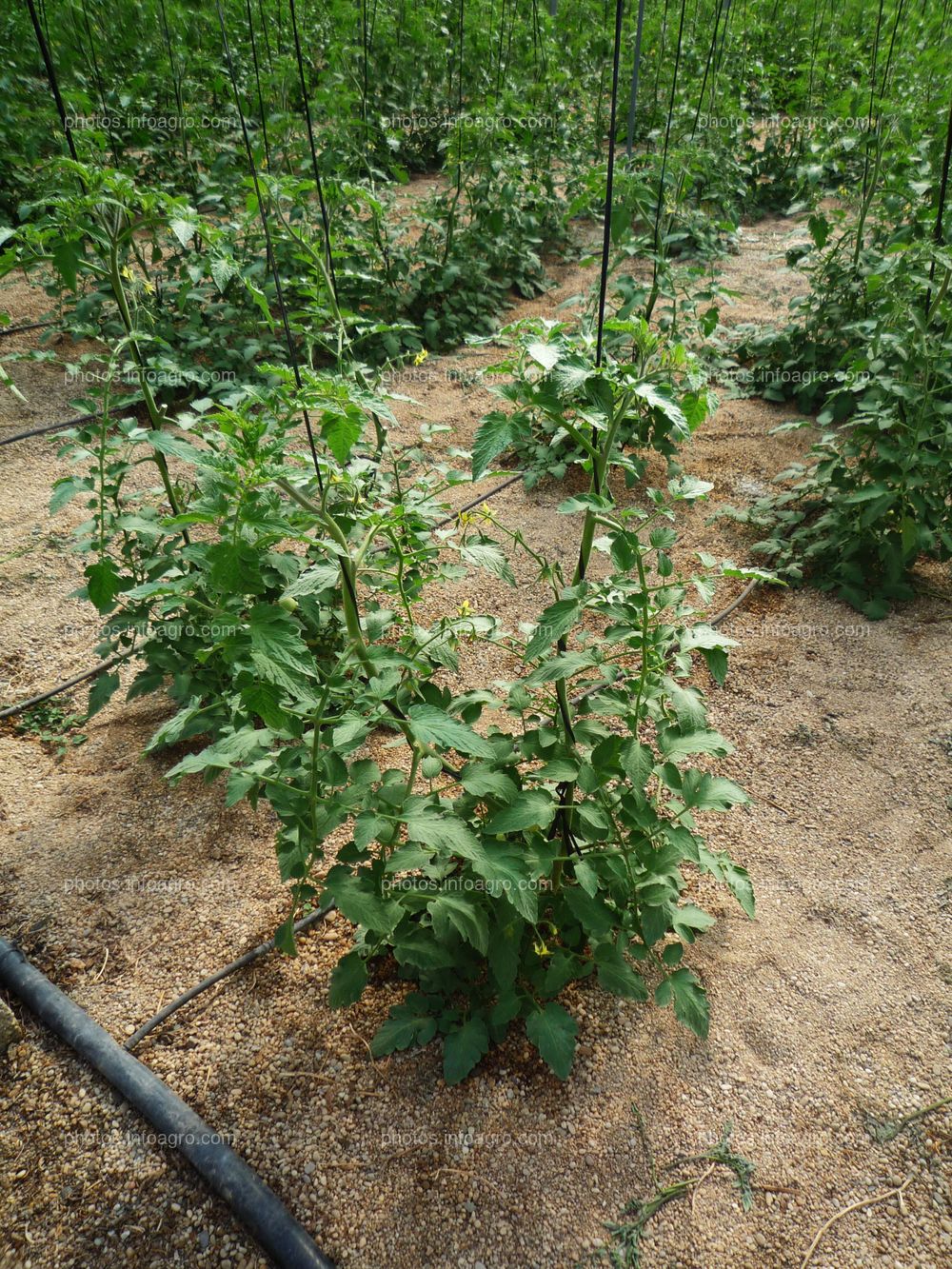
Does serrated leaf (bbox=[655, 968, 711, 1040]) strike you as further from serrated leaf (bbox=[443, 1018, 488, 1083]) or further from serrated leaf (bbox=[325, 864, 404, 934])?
serrated leaf (bbox=[325, 864, 404, 934])

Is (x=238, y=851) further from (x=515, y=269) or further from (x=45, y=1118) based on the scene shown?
(x=515, y=269)

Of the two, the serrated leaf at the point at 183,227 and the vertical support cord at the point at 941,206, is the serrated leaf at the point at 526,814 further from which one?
the vertical support cord at the point at 941,206

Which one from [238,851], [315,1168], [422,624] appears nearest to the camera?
[315,1168]

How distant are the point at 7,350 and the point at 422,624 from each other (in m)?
3.05

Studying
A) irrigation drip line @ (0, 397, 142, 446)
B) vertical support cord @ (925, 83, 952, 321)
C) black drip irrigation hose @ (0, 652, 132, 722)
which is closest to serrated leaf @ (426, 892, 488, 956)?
black drip irrigation hose @ (0, 652, 132, 722)

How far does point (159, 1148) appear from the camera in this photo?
1.66 m

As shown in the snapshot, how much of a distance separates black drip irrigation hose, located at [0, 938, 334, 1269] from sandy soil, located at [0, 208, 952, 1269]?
4 centimetres

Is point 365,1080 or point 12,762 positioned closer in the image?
point 365,1080

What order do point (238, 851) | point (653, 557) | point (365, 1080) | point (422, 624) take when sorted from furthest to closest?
1. point (653, 557)
2. point (422, 624)
3. point (238, 851)
4. point (365, 1080)

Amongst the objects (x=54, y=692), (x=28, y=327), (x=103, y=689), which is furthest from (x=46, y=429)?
(x=103, y=689)

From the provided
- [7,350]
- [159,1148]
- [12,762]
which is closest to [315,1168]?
[159,1148]

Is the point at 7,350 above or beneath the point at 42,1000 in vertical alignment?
above

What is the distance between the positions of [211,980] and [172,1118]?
0.33m

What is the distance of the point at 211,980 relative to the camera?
1965 millimetres
